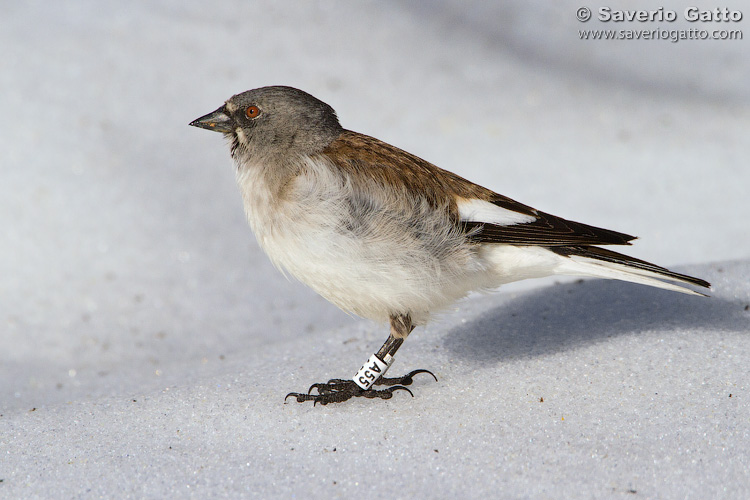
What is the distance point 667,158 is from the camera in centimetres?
673

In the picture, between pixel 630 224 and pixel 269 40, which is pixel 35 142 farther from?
pixel 630 224

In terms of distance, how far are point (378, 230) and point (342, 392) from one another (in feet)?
2.51

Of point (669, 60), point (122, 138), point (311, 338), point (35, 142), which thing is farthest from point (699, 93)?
point (35, 142)

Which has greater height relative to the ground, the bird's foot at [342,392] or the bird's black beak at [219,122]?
the bird's black beak at [219,122]

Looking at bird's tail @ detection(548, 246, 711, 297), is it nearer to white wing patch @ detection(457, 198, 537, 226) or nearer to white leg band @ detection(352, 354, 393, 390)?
white wing patch @ detection(457, 198, 537, 226)

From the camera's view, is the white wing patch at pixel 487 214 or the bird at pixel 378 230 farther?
the white wing patch at pixel 487 214

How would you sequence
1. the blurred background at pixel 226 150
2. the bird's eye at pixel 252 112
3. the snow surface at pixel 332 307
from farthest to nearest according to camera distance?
the blurred background at pixel 226 150, the bird's eye at pixel 252 112, the snow surface at pixel 332 307

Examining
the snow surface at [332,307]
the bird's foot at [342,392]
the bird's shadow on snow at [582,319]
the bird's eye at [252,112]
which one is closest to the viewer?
the snow surface at [332,307]

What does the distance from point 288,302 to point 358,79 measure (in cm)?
253

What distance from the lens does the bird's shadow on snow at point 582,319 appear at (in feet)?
12.4

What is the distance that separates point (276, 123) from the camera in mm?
3500

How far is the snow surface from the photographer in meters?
2.84

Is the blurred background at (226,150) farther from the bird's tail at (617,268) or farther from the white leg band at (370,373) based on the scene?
the bird's tail at (617,268)

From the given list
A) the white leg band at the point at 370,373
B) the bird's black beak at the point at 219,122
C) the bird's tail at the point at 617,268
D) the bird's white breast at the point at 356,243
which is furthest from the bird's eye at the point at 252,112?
the bird's tail at the point at 617,268
